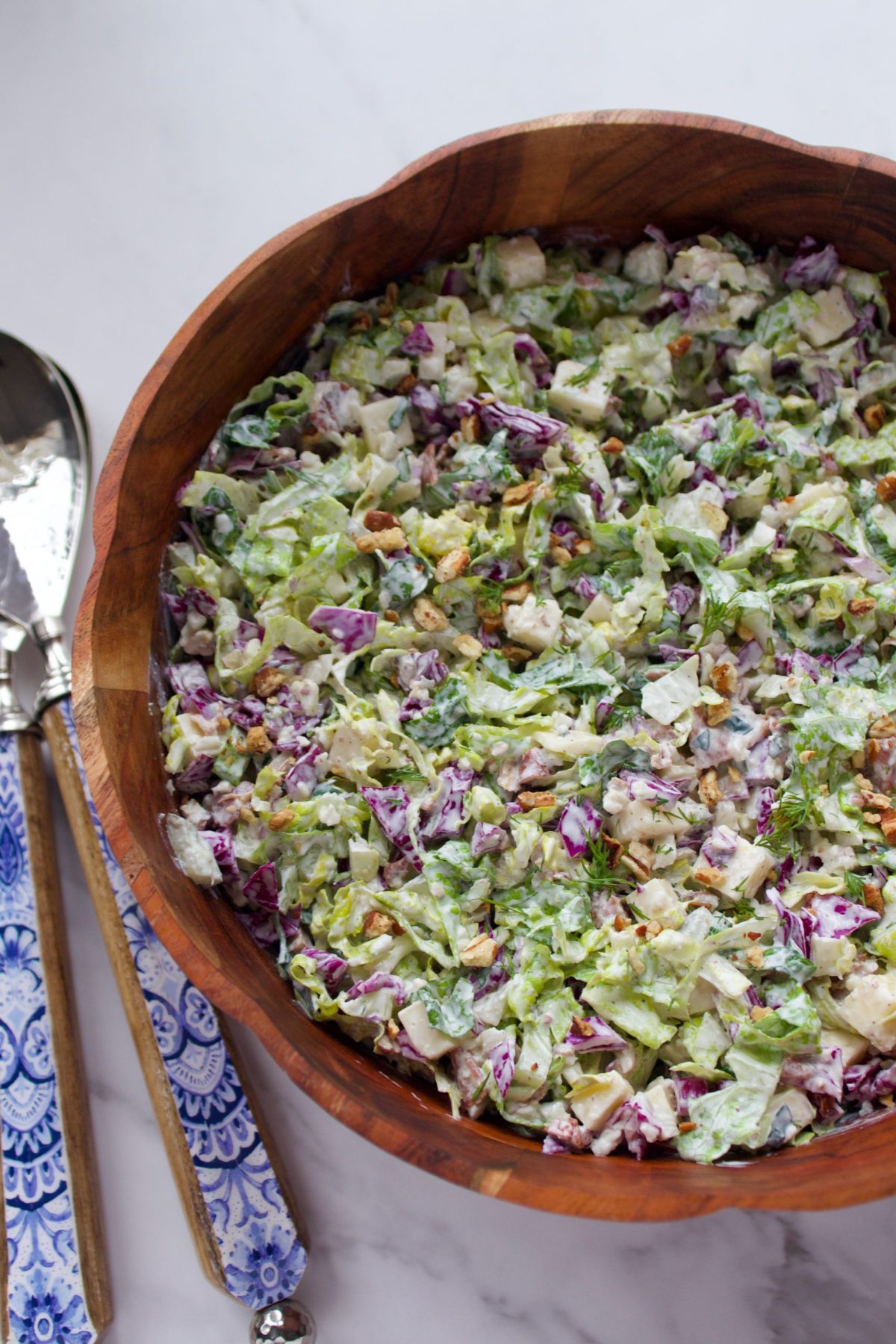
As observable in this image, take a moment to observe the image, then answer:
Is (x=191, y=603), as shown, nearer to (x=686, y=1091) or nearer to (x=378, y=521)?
(x=378, y=521)

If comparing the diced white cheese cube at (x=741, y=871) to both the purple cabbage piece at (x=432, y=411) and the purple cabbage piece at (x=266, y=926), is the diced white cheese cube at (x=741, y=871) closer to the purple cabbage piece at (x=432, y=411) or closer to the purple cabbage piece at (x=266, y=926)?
the purple cabbage piece at (x=266, y=926)

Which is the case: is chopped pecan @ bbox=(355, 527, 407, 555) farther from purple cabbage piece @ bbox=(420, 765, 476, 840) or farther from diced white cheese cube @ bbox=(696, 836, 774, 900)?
diced white cheese cube @ bbox=(696, 836, 774, 900)

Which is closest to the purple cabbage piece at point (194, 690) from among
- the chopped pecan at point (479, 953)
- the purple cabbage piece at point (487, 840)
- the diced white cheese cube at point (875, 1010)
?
the purple cabbage piece at point (487, 840)

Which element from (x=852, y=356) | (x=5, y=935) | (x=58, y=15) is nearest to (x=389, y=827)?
(x=5, y=935)

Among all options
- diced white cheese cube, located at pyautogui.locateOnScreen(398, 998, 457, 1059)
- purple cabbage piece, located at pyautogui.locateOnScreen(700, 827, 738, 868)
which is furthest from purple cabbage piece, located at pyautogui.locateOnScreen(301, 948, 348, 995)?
purple cabbage piece, located at pyautogui.locateOnScreen(700, 827, 738, 868)

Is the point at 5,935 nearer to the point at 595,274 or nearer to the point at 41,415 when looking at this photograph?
the point at 41,415

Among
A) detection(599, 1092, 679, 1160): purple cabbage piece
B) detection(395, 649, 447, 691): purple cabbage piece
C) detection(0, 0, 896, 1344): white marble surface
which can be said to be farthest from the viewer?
detection(0, 0, 896, 1344): white marble surface

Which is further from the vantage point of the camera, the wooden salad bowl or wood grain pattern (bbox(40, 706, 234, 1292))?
wood grain pattern (bbox(40, 706, 234, 1292))
